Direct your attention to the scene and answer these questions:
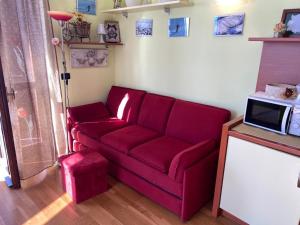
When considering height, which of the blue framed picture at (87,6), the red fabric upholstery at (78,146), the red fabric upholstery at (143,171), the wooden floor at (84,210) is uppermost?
the blue framed picture at (87,6)

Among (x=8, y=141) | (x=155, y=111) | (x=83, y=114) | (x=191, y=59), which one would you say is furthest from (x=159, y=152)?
(x=8, y=141)

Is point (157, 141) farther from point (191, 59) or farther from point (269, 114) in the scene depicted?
point (269, 114)

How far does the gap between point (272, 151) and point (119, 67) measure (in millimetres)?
2436

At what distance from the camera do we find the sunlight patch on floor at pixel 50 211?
6.43 feet

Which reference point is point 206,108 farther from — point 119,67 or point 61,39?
point 61,39

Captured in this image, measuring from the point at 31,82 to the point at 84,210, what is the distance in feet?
4.55

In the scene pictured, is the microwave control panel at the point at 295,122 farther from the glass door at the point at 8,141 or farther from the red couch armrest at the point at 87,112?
the glass door at the point at 8,141

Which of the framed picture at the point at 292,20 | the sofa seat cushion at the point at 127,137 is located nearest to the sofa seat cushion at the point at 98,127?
the sofa seat cushion at the point at 127,137

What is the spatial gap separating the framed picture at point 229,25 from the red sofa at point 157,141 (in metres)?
0.75

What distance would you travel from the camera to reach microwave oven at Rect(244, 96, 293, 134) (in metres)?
1.66

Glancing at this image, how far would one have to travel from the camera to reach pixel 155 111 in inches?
108

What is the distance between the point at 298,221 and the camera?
1.57 m

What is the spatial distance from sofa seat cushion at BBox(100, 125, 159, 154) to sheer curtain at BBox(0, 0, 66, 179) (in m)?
0.68

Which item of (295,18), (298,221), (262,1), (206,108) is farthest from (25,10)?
(298,221)
